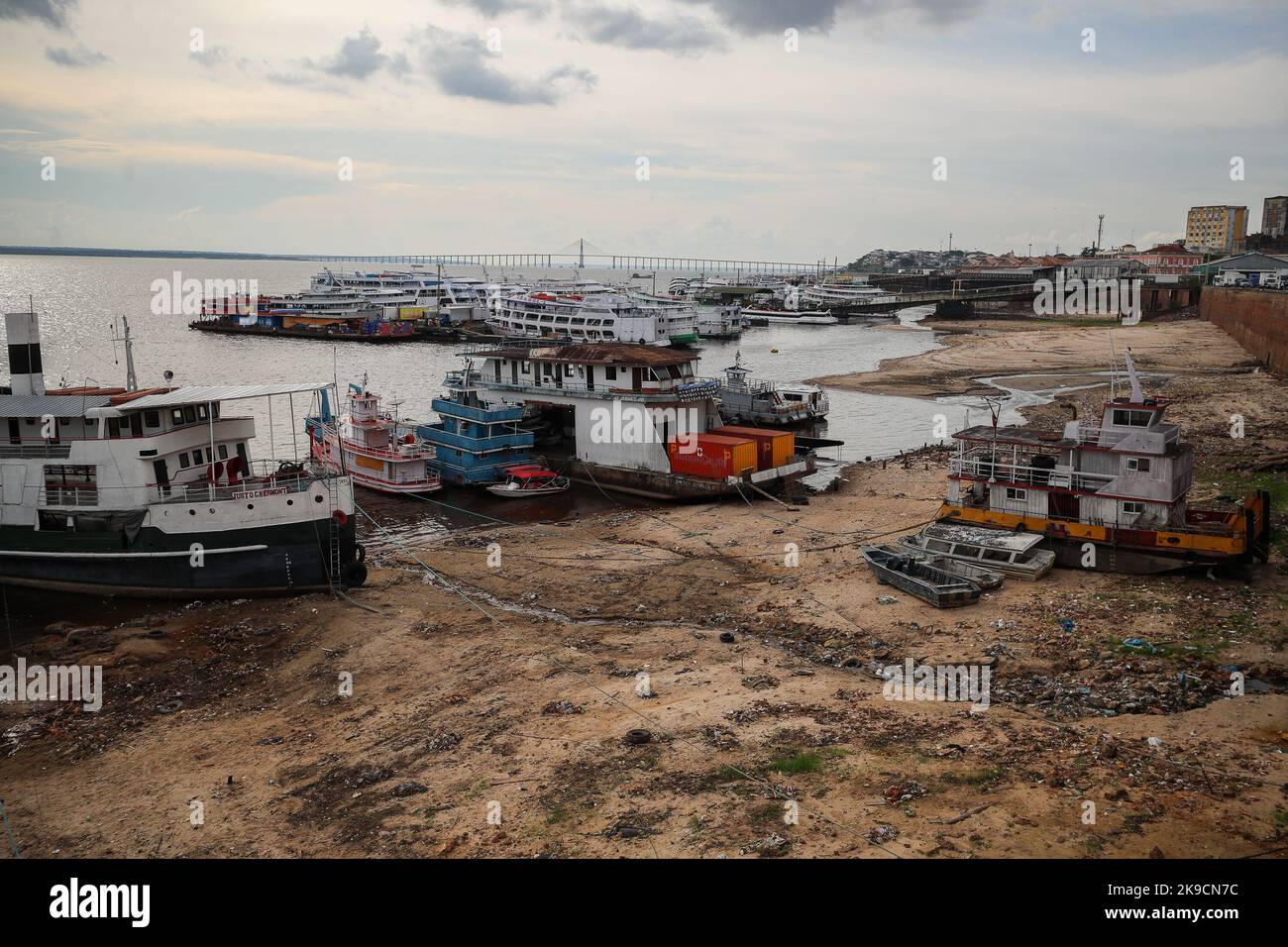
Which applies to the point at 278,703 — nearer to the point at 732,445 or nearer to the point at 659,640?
the point at 659,640

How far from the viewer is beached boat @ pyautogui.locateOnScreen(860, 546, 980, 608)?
20812 mm

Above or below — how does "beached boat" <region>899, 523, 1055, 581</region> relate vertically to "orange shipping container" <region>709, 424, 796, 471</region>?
below

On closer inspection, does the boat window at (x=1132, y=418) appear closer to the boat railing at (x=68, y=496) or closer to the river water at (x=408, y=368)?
the river water at (x=408, y=368)

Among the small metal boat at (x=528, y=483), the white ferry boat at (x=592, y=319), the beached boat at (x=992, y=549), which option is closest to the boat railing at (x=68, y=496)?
the small metal boat at (x=528, y=483)

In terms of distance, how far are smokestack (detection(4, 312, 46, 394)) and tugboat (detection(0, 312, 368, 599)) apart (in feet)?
0.19

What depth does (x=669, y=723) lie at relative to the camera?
15133 millimetres

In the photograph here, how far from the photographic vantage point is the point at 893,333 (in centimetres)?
12588

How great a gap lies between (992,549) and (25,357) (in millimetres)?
28308

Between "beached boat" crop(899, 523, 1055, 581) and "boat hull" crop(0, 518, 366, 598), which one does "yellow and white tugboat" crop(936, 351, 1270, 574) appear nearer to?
"beached boat" crop(899, 523, 1055, 581)

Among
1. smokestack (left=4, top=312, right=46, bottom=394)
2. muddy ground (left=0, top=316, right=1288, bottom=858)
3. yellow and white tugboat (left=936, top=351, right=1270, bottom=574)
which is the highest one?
smokestack (left=4, top=312, right=46, bottom=394)

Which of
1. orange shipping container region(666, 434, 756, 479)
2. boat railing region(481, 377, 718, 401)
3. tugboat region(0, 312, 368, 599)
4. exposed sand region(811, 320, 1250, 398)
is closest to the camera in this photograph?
tugboat region(0, 312, 368, 599)

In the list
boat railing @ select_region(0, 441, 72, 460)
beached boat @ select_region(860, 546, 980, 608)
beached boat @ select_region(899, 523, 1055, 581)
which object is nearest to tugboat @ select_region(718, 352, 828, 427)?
beached boat @ select_region(899, 523, 1055, 581)

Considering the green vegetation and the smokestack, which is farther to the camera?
the smokestack

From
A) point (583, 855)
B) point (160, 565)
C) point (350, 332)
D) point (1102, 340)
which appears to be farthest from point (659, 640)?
point (350, 332)
